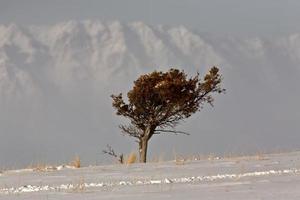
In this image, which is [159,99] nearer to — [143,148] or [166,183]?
[143,148]

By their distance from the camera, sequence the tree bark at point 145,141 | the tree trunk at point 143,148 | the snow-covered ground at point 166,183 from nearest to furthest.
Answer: the snow-covered ground at point 166,183, the tree trunk at point 143,148, the tree bark at point 145,141

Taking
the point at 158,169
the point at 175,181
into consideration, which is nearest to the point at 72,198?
the point at 175,181

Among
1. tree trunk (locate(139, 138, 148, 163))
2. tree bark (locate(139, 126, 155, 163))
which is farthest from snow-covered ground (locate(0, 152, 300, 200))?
tree bark (locate(139, 126, 155, 163))

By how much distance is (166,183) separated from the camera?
53.3ft

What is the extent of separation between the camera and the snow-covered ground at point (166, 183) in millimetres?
12805

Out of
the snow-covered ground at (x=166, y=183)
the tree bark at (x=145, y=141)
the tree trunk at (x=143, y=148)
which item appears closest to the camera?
the snow-covered ground at (x=166, y=183)

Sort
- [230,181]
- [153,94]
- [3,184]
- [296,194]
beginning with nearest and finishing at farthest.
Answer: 1. [296,194]
2. [230,181]
3. [3,184]
4. [153,94]

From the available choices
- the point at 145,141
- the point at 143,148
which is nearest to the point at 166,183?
the point at 143,148

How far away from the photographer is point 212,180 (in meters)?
16.8

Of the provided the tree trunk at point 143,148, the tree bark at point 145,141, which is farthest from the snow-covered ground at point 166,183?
the tree bark at point 145,141

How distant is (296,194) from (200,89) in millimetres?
26336

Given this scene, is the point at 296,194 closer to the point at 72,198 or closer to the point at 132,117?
the point at 72,198

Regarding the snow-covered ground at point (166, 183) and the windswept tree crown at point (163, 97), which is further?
the windswept tree crown at point (163, 97)

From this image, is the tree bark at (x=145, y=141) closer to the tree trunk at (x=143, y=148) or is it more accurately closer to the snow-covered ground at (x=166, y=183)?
the tree trunk at (x=143, y=148)
